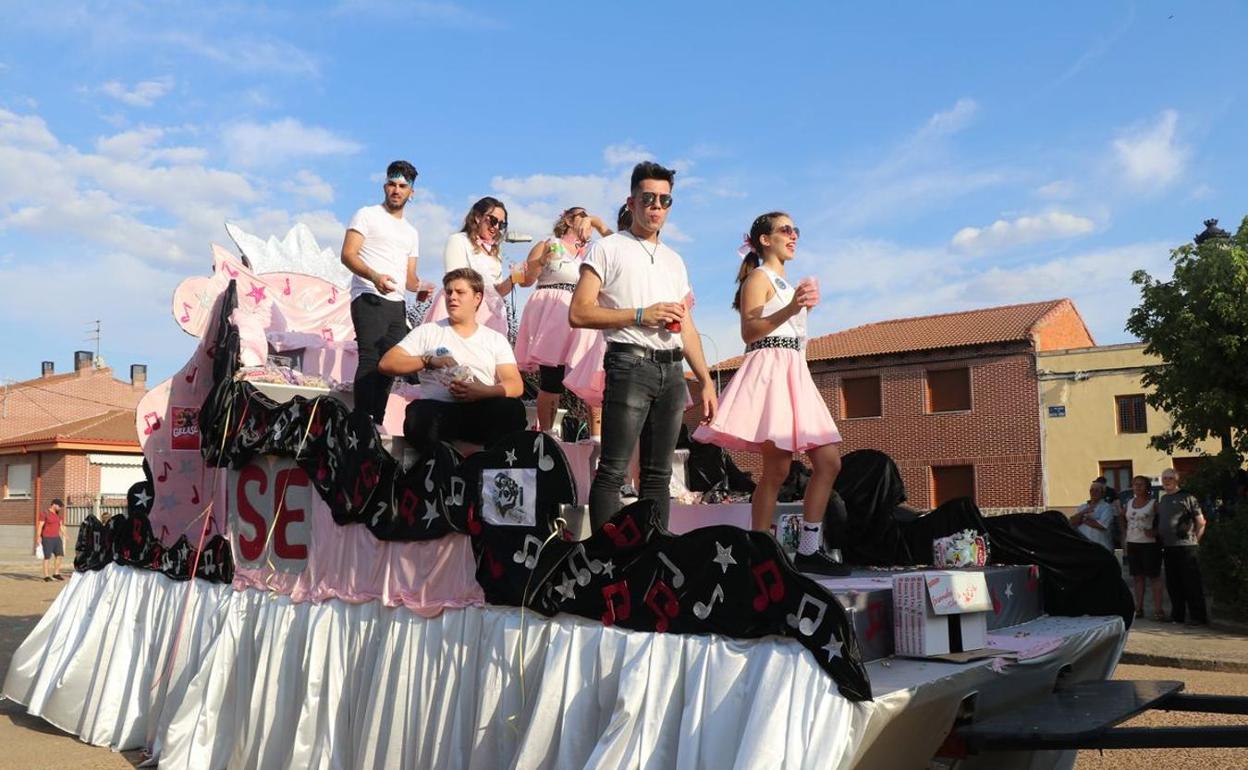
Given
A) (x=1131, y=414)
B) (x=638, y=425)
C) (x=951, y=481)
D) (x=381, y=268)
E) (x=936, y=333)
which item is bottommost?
(x=951, y=481)

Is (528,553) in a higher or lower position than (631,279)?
lower

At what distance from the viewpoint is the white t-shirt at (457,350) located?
5191mm

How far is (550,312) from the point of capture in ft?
21.6

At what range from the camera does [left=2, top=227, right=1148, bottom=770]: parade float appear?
10.9ft

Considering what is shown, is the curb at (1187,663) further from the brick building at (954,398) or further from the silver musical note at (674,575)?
the brick building at (954,398)

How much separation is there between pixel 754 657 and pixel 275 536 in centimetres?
332

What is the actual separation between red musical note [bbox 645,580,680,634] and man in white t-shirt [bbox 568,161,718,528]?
20.1 inches

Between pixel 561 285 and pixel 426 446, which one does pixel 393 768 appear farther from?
pixel 561 285

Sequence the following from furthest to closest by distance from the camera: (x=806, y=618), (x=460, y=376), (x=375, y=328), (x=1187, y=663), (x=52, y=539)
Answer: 1. (x=52, y=539)
2. (x=1187, y=663)
3. (x=375, y=328)
4. (x=460, y=376)
5. (x=806, y=618)

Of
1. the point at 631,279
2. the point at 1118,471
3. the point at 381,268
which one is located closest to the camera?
the point at 631,279

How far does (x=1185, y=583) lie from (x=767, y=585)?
10.3 m

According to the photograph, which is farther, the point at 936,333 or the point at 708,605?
the point at 936,333

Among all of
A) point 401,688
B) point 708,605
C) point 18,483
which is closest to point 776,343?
point 708,605

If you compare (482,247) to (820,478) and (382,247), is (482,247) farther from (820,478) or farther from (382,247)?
(820,478)
